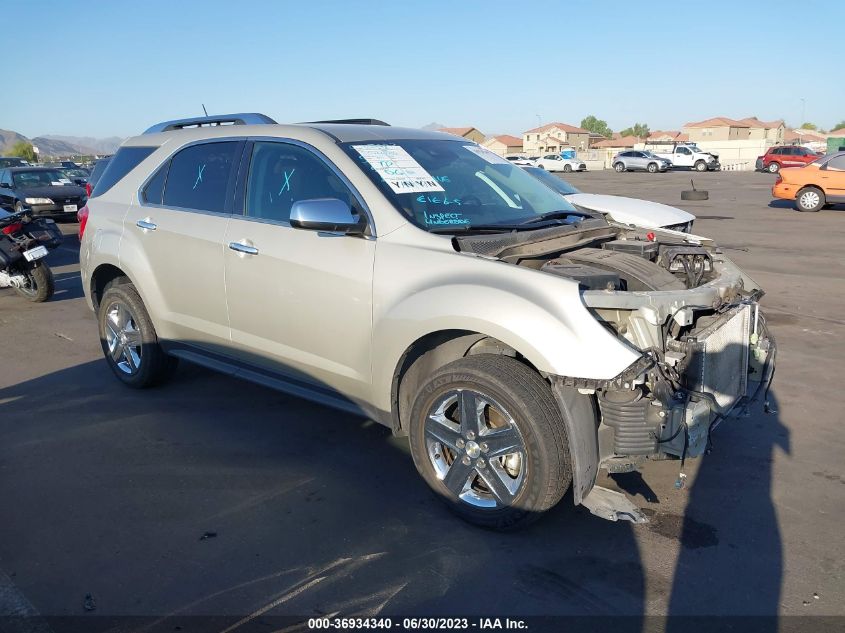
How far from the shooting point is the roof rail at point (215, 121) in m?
5.11

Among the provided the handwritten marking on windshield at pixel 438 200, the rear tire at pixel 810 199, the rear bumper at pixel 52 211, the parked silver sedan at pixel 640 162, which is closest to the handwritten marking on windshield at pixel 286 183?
the handwritten marking on windshield at pixel 438 200

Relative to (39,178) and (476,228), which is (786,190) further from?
(39,178)

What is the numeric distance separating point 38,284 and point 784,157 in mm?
40430

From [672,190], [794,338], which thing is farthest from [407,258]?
[672,190]

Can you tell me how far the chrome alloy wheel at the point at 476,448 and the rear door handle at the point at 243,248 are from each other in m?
1.56

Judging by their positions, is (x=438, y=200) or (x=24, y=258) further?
(x=24, y=258)

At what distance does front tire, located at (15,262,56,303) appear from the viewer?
920cm

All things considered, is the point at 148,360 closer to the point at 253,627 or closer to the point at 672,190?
the point at 253,627

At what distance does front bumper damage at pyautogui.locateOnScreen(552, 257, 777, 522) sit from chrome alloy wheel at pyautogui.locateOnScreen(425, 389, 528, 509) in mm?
315

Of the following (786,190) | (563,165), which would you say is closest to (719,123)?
(563,165)

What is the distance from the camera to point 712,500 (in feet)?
12.6

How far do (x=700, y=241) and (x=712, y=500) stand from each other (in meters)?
1.71

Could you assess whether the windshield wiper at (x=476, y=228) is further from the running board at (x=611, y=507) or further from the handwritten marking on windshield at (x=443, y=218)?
the running board at (x=611, y=507)

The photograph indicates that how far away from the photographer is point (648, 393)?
323cm
